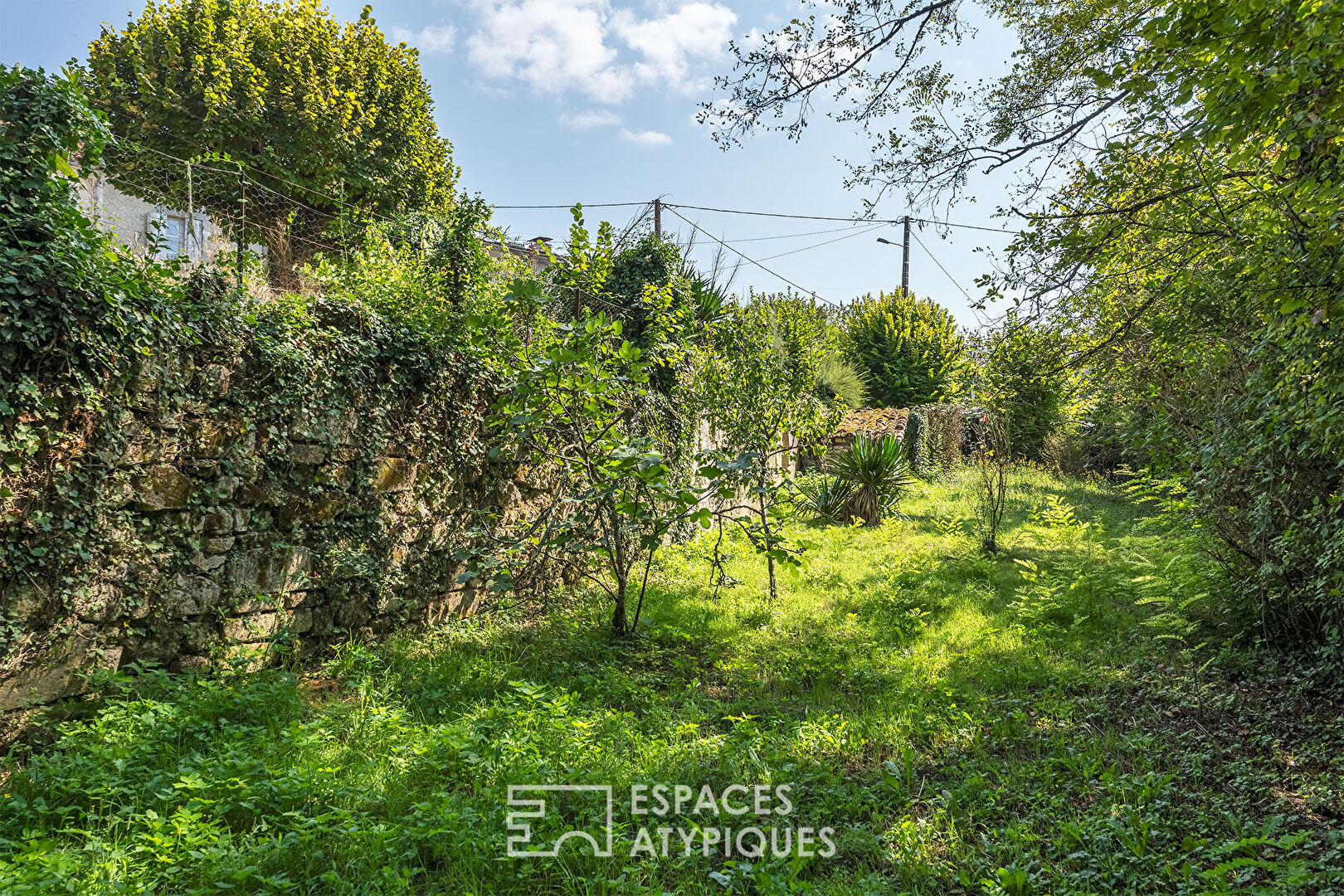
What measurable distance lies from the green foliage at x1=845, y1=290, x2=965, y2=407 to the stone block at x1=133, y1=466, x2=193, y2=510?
19.1m

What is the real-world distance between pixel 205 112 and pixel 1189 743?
605 inches

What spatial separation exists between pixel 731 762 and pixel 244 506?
10.3ft

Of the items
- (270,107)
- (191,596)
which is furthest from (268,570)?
(270,107)

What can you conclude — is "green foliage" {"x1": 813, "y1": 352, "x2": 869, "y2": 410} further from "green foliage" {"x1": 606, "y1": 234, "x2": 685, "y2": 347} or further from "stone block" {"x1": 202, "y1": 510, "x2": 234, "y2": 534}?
"stone block" {"x1": 202, "y1": 510, "x2": 234, "y2": 534}

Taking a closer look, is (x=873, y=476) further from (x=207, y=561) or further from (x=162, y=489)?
(x=162, y=489)

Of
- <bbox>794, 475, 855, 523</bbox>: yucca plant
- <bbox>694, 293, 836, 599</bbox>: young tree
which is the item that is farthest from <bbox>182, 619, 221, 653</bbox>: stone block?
<bbox>794, 475, 855, 523</bbox>: yucca plant

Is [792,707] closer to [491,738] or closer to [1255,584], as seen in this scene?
[491,738]

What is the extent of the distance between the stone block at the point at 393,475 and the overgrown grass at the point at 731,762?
1.15m

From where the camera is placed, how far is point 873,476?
30.9 ft

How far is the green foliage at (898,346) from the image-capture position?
802 inches

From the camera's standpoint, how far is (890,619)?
5438 mm

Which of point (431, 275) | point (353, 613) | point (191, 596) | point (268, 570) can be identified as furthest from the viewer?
point (431, 275)

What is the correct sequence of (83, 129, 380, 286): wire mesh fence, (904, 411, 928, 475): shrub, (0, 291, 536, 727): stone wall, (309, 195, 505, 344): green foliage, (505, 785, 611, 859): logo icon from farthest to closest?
(904, 411, 928, 475): shrub < (83, 129, 380, 286): wire mesh fence < (309, 195, 505, 344): green foliage < (0, 291, 536, 727): stone wall < (505, 785, 611, 859): logo icon

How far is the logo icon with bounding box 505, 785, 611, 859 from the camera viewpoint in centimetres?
233
